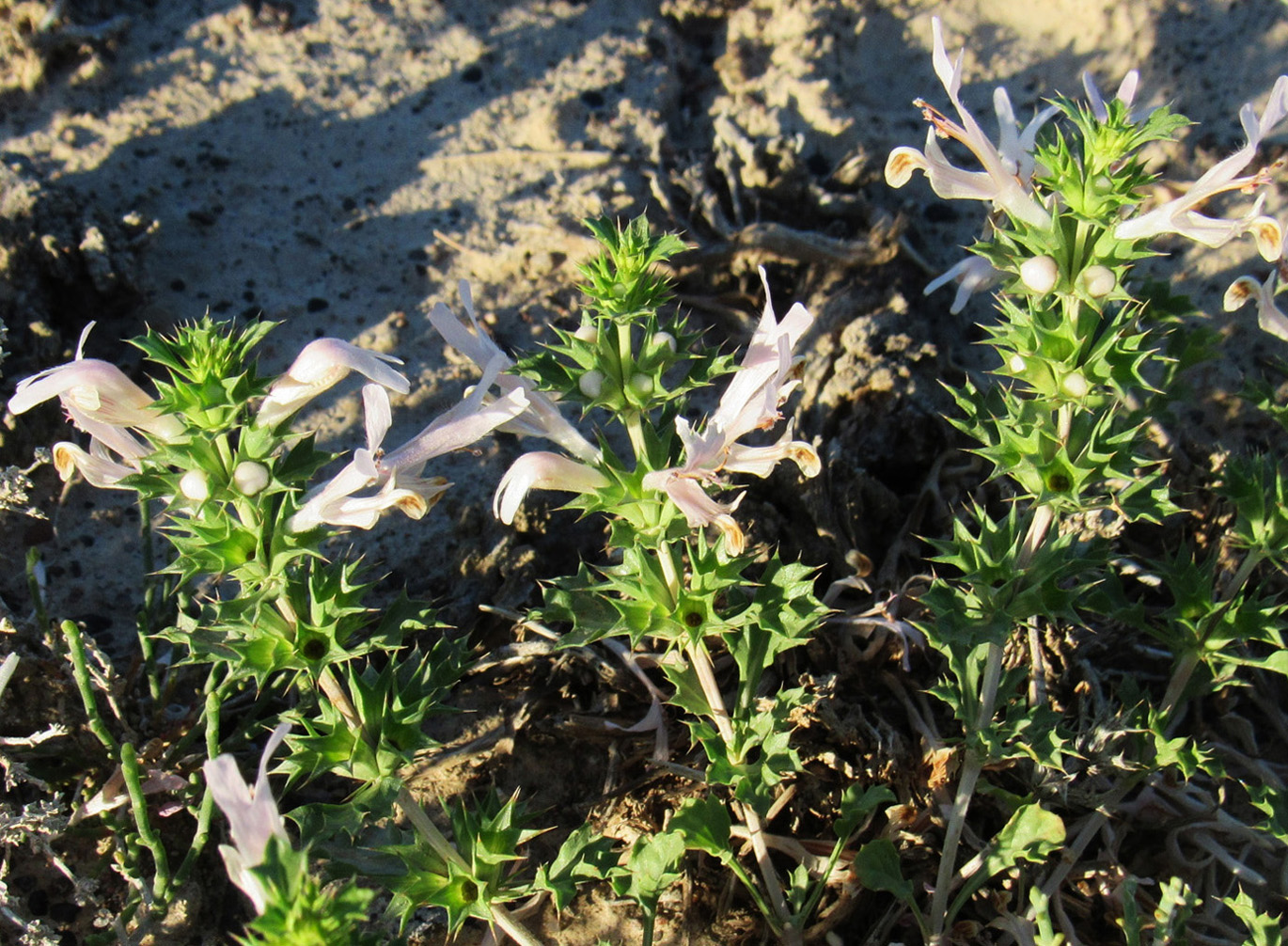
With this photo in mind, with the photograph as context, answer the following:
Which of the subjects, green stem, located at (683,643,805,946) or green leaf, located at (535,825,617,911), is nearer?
green leaf, located at (535,825,617,911)

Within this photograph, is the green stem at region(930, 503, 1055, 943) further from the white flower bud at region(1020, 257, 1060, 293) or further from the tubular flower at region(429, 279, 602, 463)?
the tubular flower at region(429, 279, 602, 463)

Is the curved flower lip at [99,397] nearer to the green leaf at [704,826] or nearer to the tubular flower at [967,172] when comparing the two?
the green leaf at [704,826]

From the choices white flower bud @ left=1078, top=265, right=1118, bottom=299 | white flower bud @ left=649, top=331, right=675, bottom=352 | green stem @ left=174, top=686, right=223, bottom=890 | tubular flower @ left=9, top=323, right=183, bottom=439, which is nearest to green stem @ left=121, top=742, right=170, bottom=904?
green stem @ left=174, top=686, right=223, bottom=890

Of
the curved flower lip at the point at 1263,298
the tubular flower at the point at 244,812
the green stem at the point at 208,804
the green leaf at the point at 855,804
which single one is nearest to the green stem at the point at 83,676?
the green stem at the point at 208,804

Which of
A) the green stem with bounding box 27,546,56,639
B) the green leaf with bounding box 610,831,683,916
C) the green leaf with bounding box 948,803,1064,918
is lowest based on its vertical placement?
the green leaf with bounding box 948,803,1064,918

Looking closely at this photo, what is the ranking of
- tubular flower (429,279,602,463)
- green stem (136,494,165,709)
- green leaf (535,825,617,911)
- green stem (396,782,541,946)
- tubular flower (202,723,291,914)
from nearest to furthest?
tubular flower (202,723,291,914), tubular flower (429,279,602,463), green stem (396,782,541,946), green leaf (535,825,617,911), green stem (136,494,165,709)

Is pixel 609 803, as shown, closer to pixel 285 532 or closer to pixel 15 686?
pixel 285 532

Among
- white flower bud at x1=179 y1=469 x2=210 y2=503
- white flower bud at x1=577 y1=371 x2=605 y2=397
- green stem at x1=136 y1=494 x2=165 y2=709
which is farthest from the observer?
green stem at x1=136 y1=494 x2=165 y2=709
